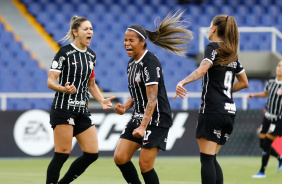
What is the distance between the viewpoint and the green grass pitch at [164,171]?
914 centimetres

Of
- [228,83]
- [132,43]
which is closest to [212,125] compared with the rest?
[228,83]

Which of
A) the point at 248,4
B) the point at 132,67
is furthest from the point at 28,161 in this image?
the point at 248,4

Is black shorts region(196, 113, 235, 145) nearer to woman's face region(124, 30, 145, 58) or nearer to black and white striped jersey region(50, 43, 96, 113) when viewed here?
woman's face region(124, 30, 145, 58)

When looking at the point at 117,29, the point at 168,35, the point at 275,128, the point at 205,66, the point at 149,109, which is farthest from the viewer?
the point at 117,29

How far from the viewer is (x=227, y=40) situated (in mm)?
5977

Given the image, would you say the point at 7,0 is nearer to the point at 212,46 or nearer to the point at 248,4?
the point at 248,4

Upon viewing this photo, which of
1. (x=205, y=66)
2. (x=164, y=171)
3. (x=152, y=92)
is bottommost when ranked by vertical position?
(x=164, y=171)

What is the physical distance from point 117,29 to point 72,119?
12556 millimetres

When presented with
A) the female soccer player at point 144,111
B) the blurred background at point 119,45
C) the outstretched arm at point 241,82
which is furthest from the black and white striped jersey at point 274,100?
the female soccer player at point 144,111

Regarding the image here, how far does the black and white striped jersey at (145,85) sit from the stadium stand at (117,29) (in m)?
10.2

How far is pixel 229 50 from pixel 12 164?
7.68 m

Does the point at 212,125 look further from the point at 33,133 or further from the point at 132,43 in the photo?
the point at 33,133

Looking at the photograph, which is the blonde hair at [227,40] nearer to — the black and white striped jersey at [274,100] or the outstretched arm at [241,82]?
the outstretched arm at [241,82]

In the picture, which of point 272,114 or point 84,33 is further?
point 272,114
